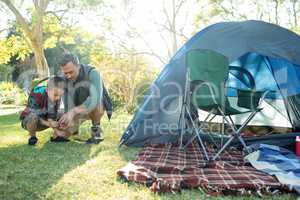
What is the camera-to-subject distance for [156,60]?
473 inches

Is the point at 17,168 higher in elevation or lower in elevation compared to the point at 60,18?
lower

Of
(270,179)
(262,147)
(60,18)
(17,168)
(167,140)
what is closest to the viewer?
(270,179)

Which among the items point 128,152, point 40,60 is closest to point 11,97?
point 40,60

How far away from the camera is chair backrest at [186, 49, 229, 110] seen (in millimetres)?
3025

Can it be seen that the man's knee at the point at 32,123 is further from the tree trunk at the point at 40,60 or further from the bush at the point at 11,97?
the bush at the point at 11,97

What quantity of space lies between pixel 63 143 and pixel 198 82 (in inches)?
60.4

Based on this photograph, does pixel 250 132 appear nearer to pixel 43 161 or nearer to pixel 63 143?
pixel 63 143

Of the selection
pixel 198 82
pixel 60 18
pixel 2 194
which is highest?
pixel 60 18

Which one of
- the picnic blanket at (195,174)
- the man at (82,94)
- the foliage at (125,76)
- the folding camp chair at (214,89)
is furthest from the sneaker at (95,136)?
the foliage at (125,76)

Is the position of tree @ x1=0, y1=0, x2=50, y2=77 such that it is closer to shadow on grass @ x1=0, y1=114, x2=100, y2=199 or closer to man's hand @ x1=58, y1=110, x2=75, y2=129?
shadow on grass @ x1=0, y1=114, x2=100, y2=199

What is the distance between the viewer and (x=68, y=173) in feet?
8.21

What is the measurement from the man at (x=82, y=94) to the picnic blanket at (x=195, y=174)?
811 mm

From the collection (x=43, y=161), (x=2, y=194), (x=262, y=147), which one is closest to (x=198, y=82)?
(x=262, y=147)

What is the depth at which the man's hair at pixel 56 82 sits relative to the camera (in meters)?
3.68
